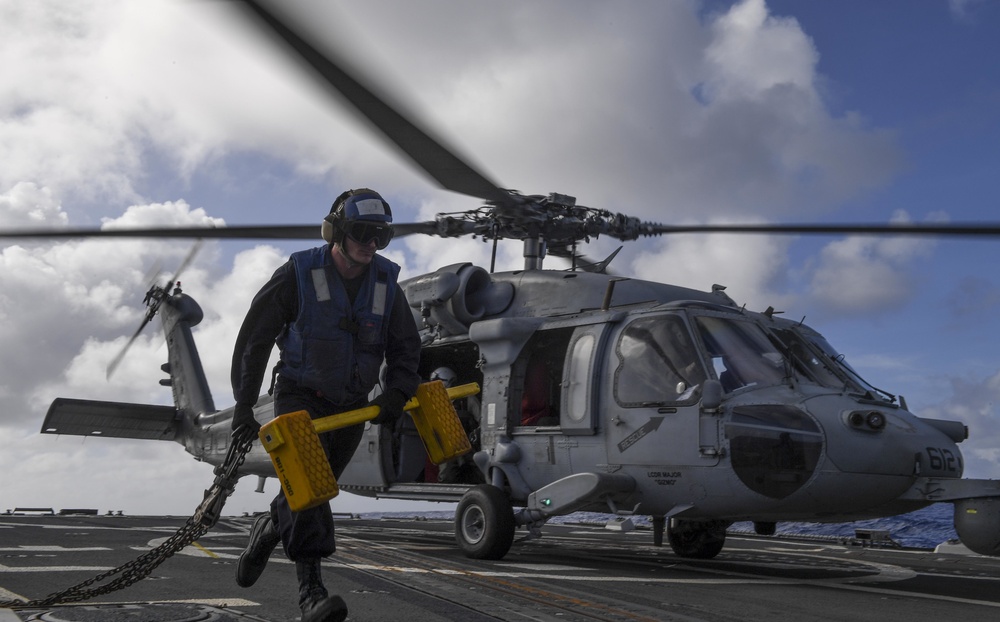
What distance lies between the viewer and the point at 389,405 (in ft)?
14.8

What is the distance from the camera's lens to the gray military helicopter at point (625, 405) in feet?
24.5

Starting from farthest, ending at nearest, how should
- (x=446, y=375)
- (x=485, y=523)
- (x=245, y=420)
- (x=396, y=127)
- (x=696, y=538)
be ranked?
(x=446, y=375), (x=696, y=538), (x=485, y=523), (x=396, y=127), (x=245, y=420)

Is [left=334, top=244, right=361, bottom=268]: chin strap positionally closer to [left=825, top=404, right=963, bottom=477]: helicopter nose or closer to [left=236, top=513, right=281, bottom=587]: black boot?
[left=236, top=513, right=281, bottom=587]: black boot

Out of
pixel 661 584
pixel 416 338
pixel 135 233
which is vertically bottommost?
pixel 661 584

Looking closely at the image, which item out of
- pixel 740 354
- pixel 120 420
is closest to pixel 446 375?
pixel 740 354

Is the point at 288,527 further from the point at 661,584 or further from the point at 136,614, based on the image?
the point at 661,584

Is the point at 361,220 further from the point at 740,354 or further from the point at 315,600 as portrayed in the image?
the point at 740,354

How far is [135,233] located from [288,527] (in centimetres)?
388

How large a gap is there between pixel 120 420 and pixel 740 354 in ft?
41.1

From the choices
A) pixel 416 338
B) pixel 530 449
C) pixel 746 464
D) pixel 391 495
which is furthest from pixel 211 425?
pixel 416 338

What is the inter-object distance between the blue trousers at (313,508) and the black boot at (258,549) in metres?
0.11

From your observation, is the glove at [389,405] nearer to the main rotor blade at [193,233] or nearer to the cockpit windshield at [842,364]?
the main rotor blade at [193,233]

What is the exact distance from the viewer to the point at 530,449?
9.38 metres

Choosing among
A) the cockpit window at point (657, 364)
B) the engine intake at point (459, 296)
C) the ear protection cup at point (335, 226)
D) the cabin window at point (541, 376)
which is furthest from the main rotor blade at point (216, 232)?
the cockpit window at point (657, 364)
